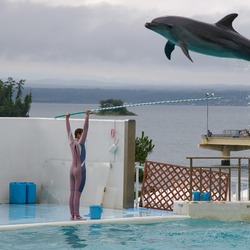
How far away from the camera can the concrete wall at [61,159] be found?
15445mm

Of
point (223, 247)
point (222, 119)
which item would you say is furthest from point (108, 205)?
point (222, 119)

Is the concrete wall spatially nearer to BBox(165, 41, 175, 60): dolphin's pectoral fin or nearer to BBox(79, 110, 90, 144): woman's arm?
BBox(79, 110, 90, 144): woman's arm

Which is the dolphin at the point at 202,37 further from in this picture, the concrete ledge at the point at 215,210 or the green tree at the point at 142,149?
the green tree at the point at 142,149

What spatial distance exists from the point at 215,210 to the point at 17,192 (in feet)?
10.6

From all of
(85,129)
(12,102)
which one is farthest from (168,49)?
(12,102)

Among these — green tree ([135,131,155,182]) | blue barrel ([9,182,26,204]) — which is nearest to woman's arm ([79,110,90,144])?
blue barrel ([9,182,26,204])

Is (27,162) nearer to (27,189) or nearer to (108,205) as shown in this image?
(27,189)

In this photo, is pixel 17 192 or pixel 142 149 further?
pixel 142 149

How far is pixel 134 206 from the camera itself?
52.1ft

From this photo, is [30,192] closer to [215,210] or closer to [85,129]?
[85,129]

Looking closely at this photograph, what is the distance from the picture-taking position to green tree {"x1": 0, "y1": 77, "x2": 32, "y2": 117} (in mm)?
75144

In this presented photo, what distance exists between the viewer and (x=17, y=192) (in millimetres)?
15773

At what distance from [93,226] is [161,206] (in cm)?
258

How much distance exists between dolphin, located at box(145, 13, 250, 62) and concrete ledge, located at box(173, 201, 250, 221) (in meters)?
7.61
